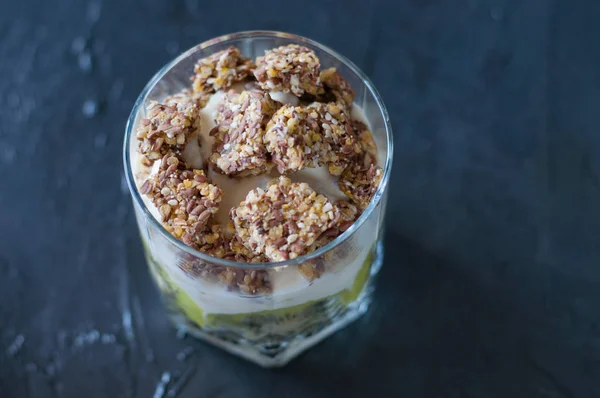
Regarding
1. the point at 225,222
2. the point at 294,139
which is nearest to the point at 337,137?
the point at 294,139

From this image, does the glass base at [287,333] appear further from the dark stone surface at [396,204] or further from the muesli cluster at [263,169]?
the muesli cluster at [263,169]

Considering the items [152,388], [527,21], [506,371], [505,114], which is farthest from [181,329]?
[527,21]

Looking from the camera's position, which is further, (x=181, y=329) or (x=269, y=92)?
(x=181, y=329)

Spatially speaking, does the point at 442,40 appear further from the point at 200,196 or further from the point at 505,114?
the point at 200,196

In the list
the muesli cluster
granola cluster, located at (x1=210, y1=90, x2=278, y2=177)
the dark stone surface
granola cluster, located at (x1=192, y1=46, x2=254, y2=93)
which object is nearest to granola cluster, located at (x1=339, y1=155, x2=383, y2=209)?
the muesli cluster

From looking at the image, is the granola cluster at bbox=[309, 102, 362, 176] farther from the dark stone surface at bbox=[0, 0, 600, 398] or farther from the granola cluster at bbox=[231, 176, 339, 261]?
the dark stone surface at bbox=[0, 0, 600, 398]

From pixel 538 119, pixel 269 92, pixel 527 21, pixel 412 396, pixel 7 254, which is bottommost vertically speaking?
pixel 412 396
